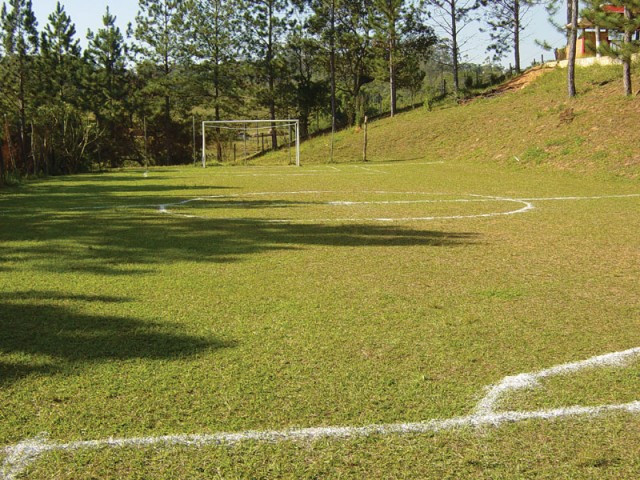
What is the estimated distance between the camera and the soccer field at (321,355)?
6.85 feet

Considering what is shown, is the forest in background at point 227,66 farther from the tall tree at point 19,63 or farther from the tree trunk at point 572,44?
the tree trunk at point 572,44

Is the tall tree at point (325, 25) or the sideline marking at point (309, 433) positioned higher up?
the tall tree at point (325, 25)

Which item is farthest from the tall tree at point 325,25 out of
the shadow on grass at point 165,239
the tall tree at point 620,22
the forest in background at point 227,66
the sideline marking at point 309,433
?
the sideline marking at point 309,433

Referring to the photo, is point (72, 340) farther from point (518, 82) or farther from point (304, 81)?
point (304, 81)

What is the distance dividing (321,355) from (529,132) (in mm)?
20060

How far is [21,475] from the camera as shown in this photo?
6.40ft

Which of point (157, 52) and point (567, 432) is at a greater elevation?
point (157, 52)

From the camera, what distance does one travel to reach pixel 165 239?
6.41 metres

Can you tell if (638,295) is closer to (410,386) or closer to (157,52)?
(410,386)

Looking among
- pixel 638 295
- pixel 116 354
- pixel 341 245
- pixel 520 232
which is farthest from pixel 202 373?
pixel 520 232

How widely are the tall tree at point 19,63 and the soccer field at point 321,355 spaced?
17238 millimetres

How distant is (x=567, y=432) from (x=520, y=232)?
468cm

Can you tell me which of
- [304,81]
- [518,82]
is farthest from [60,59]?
[518,82]

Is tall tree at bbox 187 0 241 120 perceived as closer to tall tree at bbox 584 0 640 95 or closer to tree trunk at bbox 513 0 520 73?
tree trunk at bbox 513 0 520 73
